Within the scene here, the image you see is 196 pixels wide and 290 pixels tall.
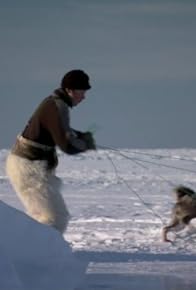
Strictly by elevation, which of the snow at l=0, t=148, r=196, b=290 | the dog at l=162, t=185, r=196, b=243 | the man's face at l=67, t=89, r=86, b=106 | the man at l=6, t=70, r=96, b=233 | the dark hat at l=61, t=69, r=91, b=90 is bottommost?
the dog at l=162, t=185, r=196, b=243

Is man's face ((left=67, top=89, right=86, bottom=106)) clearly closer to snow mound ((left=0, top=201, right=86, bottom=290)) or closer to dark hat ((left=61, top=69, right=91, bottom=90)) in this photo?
dark hat ((left=61, top=69, right=91, bottom=90))

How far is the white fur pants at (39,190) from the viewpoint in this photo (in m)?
7.98

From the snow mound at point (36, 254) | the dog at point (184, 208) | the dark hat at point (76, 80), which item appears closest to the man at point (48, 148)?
the dark hat at point (76, 80)

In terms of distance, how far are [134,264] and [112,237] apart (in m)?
2.01

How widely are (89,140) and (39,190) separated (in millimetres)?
569

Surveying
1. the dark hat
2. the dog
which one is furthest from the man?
the dog

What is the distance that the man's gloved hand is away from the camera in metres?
8.03

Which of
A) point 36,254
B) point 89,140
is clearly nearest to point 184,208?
point 89,140

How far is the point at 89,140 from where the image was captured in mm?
8047

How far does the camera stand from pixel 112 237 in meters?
9.88

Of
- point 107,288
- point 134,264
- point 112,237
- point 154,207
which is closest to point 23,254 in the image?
point 107,288

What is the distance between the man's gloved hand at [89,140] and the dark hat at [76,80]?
14.9 inches

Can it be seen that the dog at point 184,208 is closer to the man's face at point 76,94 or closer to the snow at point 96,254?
the snow at point 96,254

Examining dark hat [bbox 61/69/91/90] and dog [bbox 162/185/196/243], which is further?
dog [bbox 162/185/196/243]
